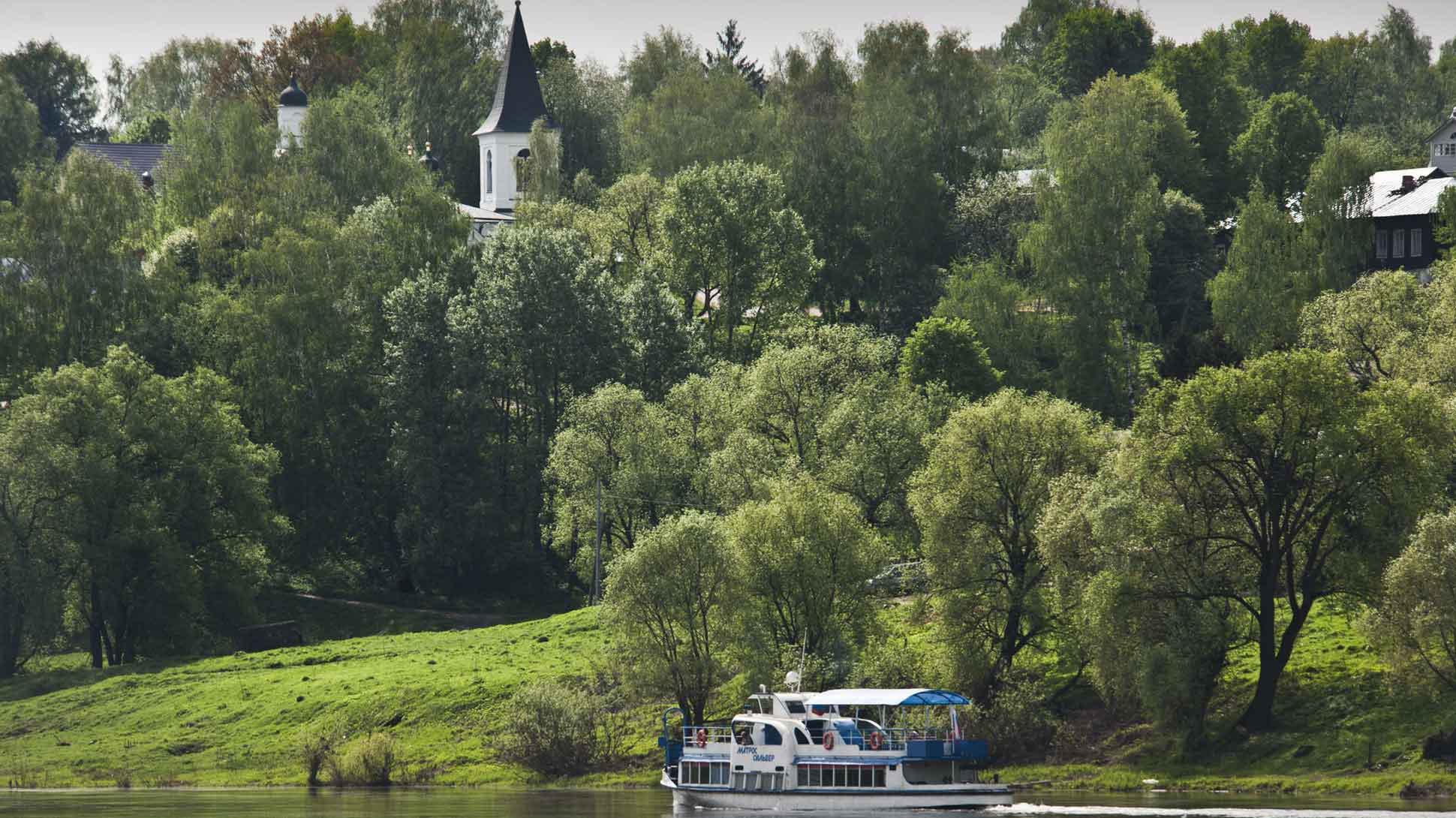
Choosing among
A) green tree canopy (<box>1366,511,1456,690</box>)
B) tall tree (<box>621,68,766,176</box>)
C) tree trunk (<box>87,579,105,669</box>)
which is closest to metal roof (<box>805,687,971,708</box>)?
green tree canopy (<box>1366,511,1456,690</box>)

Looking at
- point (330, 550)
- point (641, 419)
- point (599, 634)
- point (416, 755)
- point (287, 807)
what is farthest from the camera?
point (330, 550)

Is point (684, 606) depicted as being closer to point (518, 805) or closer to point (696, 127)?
point (518, 805)

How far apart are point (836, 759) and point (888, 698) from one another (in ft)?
8.94

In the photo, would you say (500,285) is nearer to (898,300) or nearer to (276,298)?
(276,298)

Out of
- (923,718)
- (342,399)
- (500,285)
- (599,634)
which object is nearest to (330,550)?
(342,399)

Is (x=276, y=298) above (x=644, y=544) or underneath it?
above

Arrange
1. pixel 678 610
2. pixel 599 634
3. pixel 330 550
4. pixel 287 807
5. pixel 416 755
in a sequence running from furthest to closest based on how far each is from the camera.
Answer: pixel 330 550, pixel 599 634, pixel 416 755, pixel 678 610, pixel 287 807

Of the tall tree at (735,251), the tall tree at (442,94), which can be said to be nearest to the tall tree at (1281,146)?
the tall tree at (735,251)

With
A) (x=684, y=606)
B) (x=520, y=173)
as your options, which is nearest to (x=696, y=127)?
(x=520, y=173)

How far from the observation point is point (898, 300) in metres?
142

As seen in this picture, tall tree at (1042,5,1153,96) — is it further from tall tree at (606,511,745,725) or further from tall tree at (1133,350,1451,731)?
tall tree at (606,511,745,725)

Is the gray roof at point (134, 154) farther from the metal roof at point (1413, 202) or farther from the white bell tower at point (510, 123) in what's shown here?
the metal roof at point (1413, 202)

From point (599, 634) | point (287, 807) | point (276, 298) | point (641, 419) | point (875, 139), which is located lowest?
point (287, 807)

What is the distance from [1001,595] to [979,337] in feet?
169
